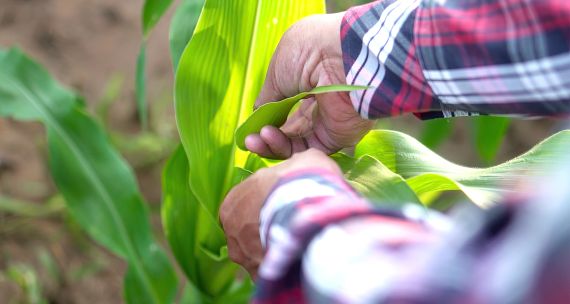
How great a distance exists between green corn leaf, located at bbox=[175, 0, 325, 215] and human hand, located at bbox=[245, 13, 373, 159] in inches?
1.8

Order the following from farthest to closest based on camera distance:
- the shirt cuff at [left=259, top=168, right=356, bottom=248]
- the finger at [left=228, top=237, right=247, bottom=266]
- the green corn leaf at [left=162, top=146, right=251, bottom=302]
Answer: the green corn leaf at [left=162, top=146, right=251, bottom=302]
the finger at [left=228, top=237, right=247, bottom=266]
the shirt cuff at [left=259, top=168, right=356, bottom=248]

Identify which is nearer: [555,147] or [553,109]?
[553,109]

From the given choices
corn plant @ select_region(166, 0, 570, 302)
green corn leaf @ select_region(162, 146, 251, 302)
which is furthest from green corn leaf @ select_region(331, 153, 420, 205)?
green corn leaf @ select_region(162, 146, 251, 302)

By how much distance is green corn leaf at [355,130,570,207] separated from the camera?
2.68ft

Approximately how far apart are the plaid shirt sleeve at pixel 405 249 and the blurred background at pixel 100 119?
87 centimetres

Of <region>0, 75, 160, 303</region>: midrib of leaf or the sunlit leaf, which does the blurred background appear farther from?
the sunlit leaf

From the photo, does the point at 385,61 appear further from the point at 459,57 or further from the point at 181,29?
the point at 181,29

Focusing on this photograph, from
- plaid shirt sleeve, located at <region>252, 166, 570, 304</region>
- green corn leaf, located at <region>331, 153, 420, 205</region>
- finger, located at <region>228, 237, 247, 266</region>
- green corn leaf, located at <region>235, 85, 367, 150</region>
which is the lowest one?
finger, located at <region>228, 237, 247, 266</region>

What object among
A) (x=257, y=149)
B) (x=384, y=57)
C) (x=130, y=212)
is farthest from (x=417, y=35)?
(x=130, y=212)

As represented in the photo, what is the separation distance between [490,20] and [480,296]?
0.30 meters

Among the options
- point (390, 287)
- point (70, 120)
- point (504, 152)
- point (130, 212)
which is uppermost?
→ point (390, 287)

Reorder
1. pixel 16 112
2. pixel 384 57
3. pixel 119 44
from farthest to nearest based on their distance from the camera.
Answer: pixel 119 44 → pixel 16 112 → pixel 384 57

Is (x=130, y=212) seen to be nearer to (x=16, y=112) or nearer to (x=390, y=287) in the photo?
(x=16, y=112)

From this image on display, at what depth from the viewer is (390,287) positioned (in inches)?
16.7
